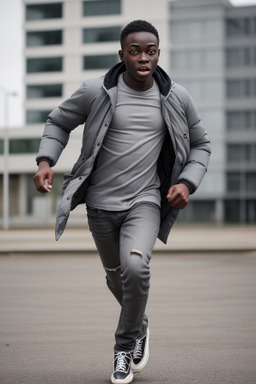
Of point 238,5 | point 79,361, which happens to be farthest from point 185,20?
point 79,361

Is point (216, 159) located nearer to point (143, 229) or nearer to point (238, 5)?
point (238, 5)

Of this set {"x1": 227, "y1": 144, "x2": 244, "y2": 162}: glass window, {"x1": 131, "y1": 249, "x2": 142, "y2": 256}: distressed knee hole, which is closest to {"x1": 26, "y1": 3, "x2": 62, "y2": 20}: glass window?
{"x1": 227, "y1": 144, "x2": 244, "y2": 162}: glass window

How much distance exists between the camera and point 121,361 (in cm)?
461

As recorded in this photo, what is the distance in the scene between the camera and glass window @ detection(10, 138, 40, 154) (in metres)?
69.8

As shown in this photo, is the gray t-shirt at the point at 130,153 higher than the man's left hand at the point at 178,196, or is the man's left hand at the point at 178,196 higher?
the gray t-shirt at the point at 130,153

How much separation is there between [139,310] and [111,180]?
78 centimetres

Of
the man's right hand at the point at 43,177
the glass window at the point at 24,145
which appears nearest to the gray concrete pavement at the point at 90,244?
the man's right hand at the point at 43,177

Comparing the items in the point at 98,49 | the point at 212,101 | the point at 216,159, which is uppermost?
the point at 98,49

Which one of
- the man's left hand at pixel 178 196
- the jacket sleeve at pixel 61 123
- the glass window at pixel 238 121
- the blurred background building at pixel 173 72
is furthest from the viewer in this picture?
the glass window at pixel 238 121

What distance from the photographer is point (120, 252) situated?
4.48 m

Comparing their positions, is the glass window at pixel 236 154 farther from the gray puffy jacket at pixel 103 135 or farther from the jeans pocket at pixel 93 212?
the jeans pocket at pixel 93 212

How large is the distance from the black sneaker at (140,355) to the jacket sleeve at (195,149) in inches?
41.1

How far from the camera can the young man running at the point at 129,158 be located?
14.9 ft

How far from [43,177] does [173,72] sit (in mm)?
70098
